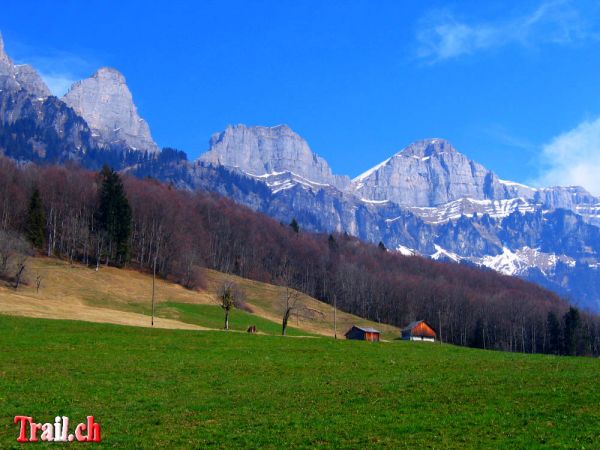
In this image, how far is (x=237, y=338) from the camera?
57.0 meters

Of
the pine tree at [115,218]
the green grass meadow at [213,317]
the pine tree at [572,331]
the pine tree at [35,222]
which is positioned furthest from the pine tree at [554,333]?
the pine tree at [35,222]

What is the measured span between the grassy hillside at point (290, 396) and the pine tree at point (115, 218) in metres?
75.9

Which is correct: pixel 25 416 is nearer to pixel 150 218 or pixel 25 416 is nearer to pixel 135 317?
pixel 135 317

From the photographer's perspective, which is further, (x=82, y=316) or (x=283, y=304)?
(x=283, y=304)

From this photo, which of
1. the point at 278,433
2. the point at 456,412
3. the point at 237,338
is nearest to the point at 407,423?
the point at 456,412

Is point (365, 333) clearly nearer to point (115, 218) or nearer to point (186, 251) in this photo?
point (186, 251)

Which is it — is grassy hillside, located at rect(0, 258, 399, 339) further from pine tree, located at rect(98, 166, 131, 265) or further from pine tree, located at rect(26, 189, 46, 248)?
pine tree, located at rect(26, 189, 46, 248)

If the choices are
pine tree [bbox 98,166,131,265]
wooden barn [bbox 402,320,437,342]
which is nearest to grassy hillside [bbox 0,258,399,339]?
pine tree [bbox 98,166,131,265]

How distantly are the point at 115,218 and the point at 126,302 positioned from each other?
34.7 metres

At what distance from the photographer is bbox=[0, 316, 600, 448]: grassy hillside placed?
69.9ft

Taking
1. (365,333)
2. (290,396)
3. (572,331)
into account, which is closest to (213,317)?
(365,333)

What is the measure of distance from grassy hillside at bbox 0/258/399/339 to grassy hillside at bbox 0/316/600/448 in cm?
2465

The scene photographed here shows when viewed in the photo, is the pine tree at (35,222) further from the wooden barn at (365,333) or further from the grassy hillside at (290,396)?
the grassy hillside at (290,396)

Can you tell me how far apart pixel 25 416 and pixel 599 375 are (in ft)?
94.1
